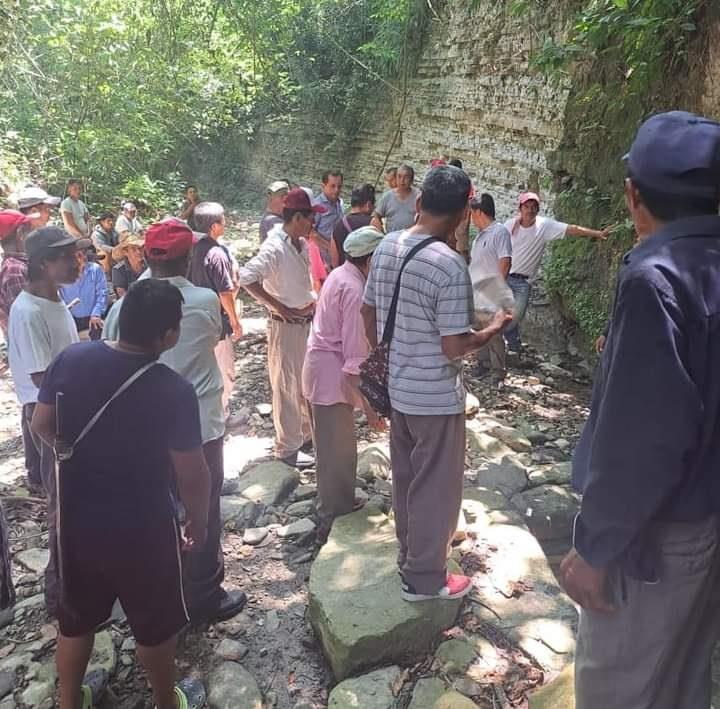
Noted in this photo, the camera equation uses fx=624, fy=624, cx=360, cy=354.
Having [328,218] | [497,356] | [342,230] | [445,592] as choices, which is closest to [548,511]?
[445,592]

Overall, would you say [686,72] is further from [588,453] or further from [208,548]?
[208,548]

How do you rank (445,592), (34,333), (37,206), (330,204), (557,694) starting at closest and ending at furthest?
(557,694) → (445,592) → (34,333) → (37,206) → (330,204)

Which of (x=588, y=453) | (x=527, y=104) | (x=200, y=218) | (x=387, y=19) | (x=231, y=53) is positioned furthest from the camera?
(x=231, y=53)

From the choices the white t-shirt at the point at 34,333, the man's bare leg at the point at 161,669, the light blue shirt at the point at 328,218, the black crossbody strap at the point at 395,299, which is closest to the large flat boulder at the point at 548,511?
the black crossbody strap at the point at 395,299

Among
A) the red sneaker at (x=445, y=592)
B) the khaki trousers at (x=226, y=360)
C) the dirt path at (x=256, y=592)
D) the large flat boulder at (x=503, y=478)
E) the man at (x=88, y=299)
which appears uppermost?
the man at (x=88, y=299)

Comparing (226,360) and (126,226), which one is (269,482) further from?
(126,226)

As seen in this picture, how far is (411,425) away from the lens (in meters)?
2.60

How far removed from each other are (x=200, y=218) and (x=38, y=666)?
3041mm

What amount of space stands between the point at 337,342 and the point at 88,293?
2802 millimetres

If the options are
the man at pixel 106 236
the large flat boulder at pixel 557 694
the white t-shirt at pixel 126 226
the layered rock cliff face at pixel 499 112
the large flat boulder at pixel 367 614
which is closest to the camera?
the large flat boulder at pixel 557 694

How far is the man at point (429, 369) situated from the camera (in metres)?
2.40

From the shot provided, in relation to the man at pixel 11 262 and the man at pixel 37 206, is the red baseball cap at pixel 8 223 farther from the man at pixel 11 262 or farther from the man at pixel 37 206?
the man at pixel 37 206

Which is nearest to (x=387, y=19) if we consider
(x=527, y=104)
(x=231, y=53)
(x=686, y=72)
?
(x=527, y=104)

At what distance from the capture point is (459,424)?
8.51 ft
